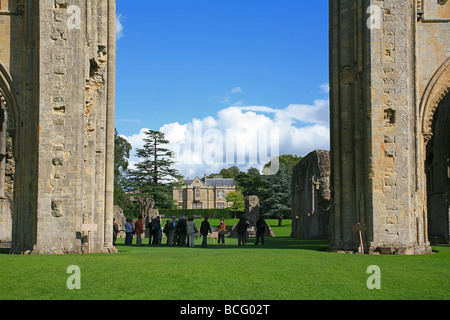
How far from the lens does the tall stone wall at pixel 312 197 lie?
30891 mm

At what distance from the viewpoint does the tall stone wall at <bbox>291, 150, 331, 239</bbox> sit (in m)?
30.9

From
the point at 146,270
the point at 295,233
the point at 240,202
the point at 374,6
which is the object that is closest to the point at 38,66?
the point at 146,270

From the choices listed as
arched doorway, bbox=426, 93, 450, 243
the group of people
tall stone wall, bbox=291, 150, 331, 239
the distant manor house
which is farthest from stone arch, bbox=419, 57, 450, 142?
the distant manor house

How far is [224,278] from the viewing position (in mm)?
9984

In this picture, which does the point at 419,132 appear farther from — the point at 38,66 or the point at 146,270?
the point at 38,66

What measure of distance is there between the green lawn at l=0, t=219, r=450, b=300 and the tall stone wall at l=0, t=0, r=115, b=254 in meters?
2.51

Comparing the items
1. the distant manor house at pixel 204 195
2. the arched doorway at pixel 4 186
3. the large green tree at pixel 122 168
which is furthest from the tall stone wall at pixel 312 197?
the distant manor house at pixel 204 195

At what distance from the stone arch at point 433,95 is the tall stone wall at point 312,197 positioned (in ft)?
42.6

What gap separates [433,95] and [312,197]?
1676 cm

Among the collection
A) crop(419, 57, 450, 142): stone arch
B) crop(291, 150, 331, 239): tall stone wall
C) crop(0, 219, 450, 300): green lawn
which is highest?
crop(419, 57, 450, 142): stone arch

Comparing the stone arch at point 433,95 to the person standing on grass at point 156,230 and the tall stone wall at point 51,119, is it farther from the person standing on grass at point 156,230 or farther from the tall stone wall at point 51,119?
the person standing on grass at point 156,230

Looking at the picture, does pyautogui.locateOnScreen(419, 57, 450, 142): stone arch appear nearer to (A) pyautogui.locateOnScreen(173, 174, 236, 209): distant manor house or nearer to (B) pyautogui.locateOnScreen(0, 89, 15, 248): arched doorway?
(B) pyautogui.locateOnScreen(0, 89, 15, 248): arched doorway

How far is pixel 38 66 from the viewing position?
16219 mm

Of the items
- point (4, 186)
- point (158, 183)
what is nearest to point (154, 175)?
point (158, 183)
